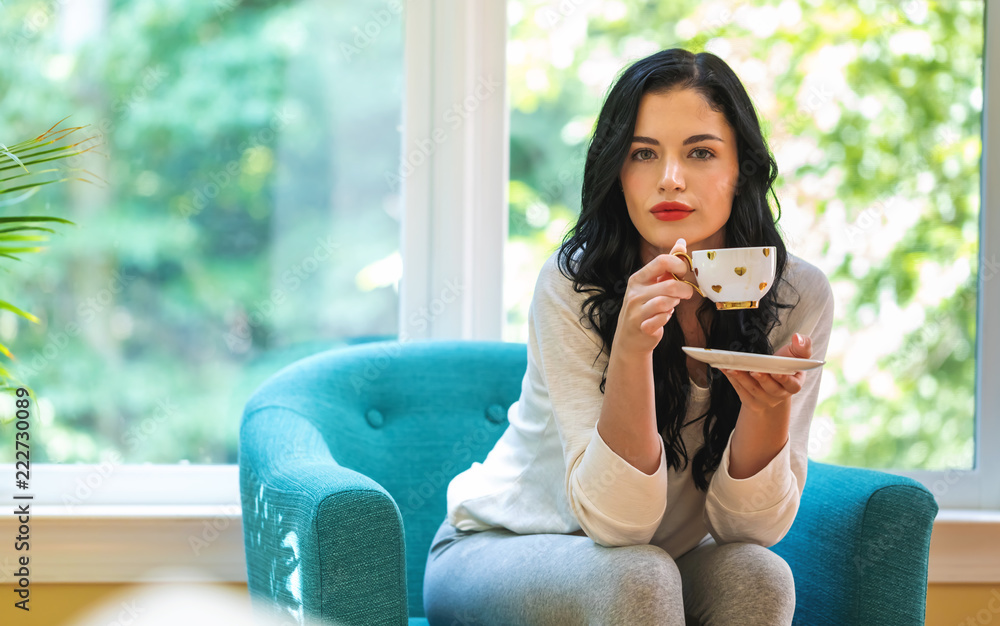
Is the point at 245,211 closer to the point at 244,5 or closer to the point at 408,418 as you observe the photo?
the point at 244,5

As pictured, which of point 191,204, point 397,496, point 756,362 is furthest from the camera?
point 191,204

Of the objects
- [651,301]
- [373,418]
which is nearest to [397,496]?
[373,418]

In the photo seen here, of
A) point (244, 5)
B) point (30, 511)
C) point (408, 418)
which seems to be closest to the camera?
point (408, 418)

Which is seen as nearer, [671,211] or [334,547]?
[334,547]

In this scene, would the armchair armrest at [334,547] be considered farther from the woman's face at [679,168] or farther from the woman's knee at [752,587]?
the woman's face at [679,168]

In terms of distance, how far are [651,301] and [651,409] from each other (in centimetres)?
16

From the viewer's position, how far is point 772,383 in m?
1.10

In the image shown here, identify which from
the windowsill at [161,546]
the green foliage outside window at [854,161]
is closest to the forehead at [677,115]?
the green foliage outside window at [854,161]

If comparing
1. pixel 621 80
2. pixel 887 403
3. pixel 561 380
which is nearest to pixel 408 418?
pixel 561 380

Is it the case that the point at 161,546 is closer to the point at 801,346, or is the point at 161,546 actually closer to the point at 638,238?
the point at 638,238

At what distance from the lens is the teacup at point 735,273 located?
1020mm

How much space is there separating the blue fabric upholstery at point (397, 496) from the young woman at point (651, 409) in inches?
5.3

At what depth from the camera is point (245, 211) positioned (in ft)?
6.33

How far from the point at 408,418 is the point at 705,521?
0.63 m
